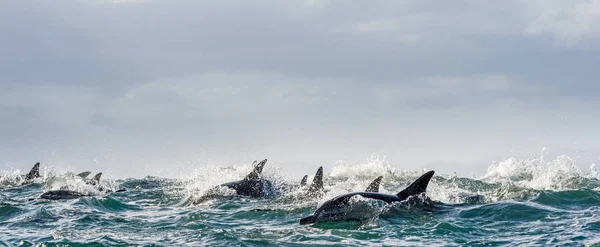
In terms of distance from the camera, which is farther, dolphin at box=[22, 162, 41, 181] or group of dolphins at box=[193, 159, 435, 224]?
dolphin at box=[22, 162, 41, 181]

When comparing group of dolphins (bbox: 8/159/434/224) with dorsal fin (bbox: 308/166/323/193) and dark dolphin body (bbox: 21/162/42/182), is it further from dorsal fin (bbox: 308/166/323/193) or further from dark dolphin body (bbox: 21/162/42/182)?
dark dolphin body (bbox: 21/162/42/182)

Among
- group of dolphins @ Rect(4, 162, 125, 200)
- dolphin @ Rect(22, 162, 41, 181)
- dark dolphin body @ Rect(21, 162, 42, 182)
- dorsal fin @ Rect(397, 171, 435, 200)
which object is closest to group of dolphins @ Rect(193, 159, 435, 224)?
dorsal fin @ Rect(397, 171, 435, 200)

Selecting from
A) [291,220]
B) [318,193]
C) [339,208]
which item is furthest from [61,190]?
[339,208]

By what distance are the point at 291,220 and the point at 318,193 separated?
430 centimetres

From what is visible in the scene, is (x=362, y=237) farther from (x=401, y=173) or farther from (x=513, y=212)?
(x=401, y=173)

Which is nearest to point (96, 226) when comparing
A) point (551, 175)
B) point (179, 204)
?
point (179, 204)

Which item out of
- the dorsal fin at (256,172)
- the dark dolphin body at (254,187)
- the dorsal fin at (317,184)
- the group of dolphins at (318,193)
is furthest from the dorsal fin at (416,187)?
the dorsal fin at (256,172)

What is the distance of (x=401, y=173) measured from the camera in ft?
153

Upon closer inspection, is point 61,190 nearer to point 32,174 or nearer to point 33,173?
point 32,174

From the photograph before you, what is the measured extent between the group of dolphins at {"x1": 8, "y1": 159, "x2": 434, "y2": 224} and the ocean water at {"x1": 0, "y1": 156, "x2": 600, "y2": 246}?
419mm

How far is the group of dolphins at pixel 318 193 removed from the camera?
1956cm

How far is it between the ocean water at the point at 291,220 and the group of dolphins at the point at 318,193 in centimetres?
42

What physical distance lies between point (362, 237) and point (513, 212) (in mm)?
5870

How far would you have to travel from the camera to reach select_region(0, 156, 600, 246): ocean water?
58.3 ft
